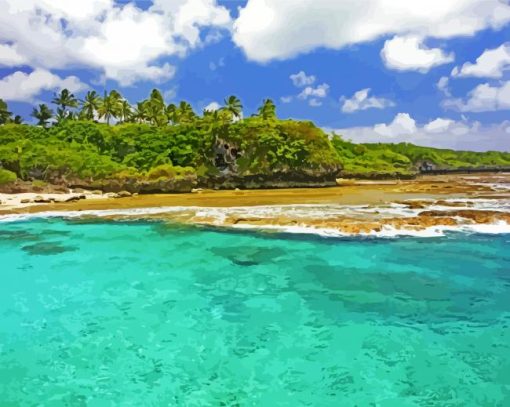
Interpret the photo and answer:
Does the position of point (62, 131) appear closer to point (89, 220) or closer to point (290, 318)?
point (89, 220)

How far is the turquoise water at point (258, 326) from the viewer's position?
9.31m

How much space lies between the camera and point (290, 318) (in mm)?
13477

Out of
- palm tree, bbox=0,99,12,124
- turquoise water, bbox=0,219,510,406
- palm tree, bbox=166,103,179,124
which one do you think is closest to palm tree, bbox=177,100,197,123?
palm tree, bbox=166,103,179,124

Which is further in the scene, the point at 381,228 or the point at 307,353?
the point at 381,228

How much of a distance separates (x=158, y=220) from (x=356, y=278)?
18416 millimetres

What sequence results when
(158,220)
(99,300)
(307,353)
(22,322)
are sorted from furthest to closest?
1. (158,220)
2. (99,300)
3. (22,322)
4. (307,353)

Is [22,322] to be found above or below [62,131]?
below

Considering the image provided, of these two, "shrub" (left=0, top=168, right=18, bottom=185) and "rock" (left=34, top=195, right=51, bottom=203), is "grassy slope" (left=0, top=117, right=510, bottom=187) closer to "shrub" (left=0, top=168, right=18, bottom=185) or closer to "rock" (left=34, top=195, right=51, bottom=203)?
"shrub" (left=0, top=168, right=18, bottom=185)

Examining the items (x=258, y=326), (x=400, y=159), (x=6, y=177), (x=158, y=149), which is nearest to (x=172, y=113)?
(x=158, y=149)

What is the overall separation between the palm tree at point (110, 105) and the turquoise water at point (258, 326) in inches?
2691

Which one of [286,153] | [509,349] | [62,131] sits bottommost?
[509,349]

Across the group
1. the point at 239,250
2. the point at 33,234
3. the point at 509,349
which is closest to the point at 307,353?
the point at 509,349

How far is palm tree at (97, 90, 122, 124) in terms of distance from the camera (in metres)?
87.0

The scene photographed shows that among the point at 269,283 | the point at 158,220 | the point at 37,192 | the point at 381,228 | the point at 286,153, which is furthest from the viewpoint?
the point at 286,153
